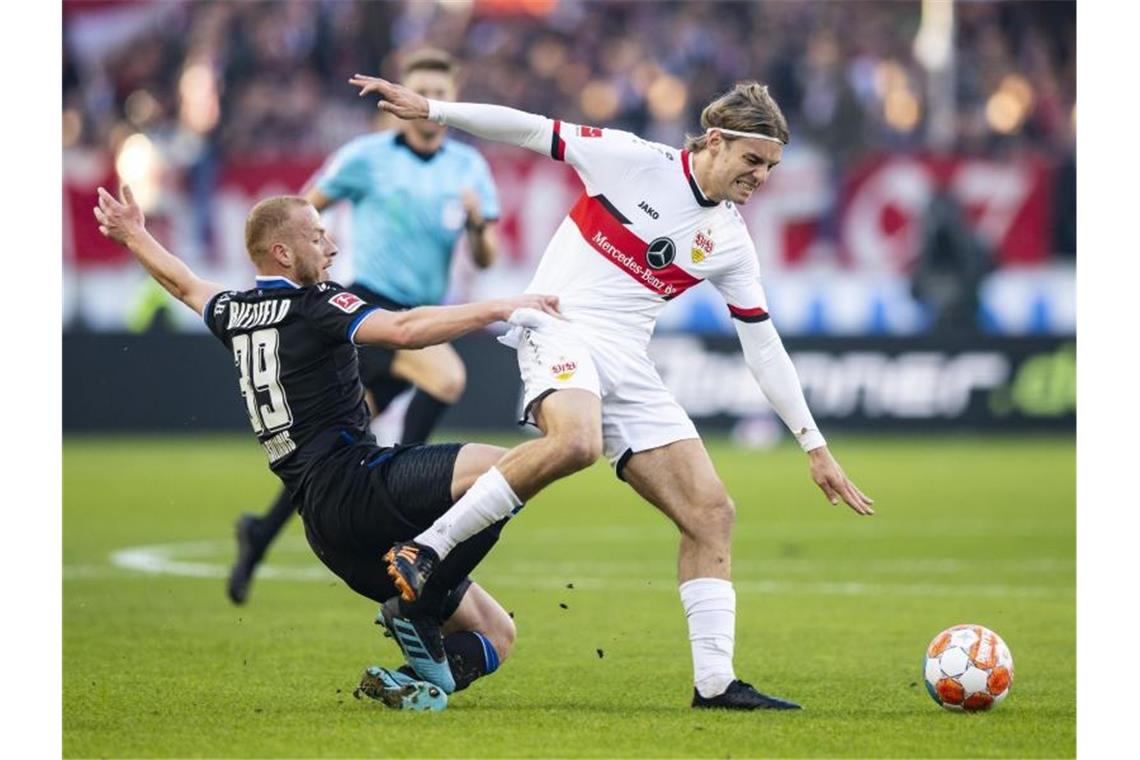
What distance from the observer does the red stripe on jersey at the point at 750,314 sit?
24.3 ft

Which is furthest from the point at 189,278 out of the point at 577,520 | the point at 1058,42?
the point at 1058,42

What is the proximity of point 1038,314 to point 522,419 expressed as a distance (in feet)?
54.8

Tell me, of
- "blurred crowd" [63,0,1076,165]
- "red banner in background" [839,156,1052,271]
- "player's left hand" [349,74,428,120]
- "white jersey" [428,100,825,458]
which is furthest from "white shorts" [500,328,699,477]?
"red banner in background" [839,156,1052,271]

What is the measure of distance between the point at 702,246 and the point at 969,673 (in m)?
1.90

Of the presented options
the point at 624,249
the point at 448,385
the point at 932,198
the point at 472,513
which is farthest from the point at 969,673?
the point at 932,198

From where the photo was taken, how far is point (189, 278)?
7.32 m

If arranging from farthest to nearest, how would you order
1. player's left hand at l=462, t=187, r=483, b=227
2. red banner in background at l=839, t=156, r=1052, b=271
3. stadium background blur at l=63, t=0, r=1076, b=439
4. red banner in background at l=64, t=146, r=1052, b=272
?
red banner in background at l=839, t=156, r=1052, b=271
red banner in background at l=64, t=146, r=1052, b=272
stadium background blur at l=63, t=0, r=1076, b=439
player's left hand at l=462, t=187, r=483, b=227

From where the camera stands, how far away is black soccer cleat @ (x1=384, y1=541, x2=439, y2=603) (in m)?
6.46

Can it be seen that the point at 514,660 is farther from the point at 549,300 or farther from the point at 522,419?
the point at 549,300

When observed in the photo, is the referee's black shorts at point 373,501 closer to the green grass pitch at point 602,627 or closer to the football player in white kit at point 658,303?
the football player in white kit at point 658,303

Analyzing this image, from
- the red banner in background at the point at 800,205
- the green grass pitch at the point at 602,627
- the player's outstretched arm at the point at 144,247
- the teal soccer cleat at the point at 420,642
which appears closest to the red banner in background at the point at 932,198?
the red banner in background at the point at 800,205

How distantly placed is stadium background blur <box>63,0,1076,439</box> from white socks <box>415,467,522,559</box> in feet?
46.0

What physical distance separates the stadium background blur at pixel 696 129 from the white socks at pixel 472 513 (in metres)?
14.0

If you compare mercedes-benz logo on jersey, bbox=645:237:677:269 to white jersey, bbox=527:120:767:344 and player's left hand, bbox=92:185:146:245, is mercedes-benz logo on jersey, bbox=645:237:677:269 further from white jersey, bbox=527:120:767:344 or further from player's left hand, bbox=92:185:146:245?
player's left hand, bbox=92:185:146:245
